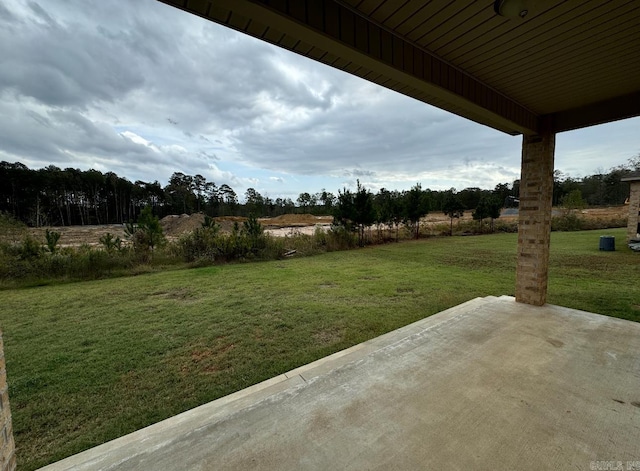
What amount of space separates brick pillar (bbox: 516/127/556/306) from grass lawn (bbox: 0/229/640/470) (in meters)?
1.03

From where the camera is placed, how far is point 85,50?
3.10 metres

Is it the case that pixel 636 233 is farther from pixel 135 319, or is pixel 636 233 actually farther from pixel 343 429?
pixel 135 319

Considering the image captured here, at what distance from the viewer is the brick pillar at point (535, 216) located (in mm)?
3334

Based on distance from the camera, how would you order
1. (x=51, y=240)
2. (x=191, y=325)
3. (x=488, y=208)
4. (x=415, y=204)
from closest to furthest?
(x=191, y=325)
(x=51, y=240)
(x=415, y=204)
(x=488, y=208)

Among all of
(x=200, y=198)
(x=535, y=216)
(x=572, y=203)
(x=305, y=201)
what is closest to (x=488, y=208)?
(x=572, y=203)

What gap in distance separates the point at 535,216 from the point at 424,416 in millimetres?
3165

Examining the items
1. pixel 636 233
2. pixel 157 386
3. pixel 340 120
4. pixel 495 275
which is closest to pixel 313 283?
pixel 157 386

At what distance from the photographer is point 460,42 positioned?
1.82 metres

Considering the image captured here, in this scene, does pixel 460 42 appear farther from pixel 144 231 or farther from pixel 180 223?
pixel 180 223

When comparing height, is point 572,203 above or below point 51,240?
above

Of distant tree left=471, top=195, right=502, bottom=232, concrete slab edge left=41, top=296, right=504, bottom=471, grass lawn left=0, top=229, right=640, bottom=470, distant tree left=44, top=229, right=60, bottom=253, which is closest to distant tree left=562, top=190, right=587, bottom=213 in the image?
distant tree left=471, top=195, right=502, bottom=232

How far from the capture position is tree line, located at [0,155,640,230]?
14883 mm

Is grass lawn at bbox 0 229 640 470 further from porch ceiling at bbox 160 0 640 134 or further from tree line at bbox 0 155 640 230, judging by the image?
tree line at bbox 0 155 640 230

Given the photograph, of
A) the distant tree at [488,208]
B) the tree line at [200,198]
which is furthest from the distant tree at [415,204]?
the distant tree at [488,208]
